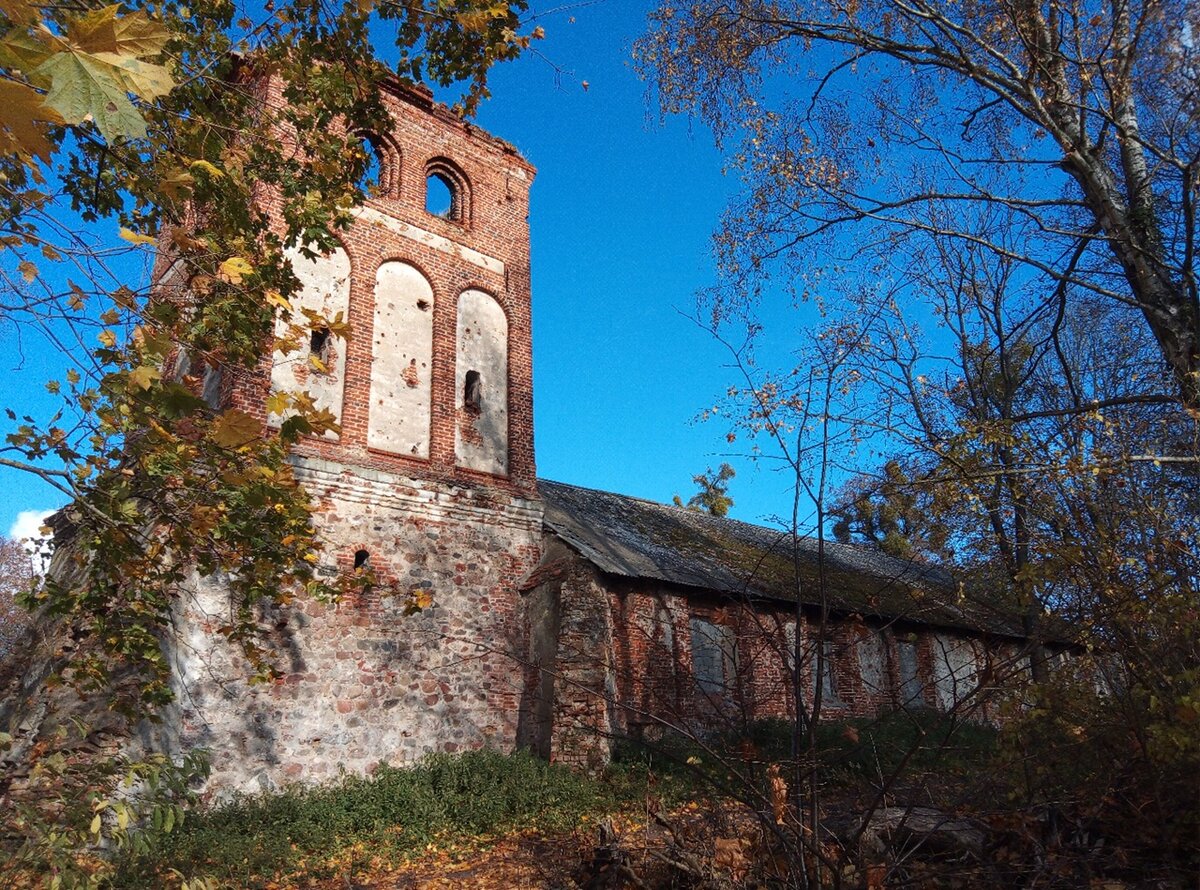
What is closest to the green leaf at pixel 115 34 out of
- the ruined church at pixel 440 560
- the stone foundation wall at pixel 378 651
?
the stone foundation wall at pixel 378 651

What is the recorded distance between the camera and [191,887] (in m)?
3.33

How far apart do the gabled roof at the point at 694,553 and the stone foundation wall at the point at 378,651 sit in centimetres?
160

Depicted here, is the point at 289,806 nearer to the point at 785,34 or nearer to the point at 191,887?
the point at 191,887

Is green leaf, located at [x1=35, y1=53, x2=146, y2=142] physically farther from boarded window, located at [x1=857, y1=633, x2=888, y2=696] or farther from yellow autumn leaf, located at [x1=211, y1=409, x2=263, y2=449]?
boarded window, located at [x1=857, y1=633, x2=888, y2=696]

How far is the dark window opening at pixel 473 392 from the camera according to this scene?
1341 centimetres

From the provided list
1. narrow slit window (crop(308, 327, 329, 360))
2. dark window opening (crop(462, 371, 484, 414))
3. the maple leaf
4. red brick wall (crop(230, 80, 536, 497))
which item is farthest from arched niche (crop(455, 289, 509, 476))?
the maple leaf

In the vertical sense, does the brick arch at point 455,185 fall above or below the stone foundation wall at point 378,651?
above

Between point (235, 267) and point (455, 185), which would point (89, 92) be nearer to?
point (235, 267)

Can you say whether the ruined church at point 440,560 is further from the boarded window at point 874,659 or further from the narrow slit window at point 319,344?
the boarded window at point 874,659

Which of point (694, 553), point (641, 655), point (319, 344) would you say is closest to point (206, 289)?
point (319, 344)

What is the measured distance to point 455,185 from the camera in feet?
49.0

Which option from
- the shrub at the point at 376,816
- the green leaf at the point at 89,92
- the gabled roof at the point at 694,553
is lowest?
the shrub at the point at 376,816

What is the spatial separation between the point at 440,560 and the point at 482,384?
3196mm

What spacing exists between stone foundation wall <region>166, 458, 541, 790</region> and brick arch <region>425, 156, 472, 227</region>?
A: 535 cm
